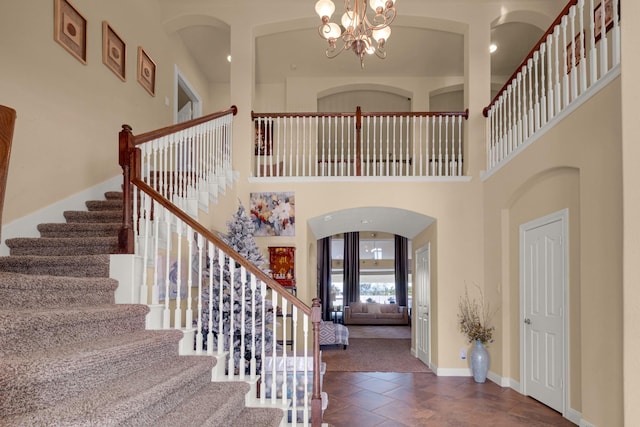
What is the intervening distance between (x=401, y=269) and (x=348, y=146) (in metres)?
9.02

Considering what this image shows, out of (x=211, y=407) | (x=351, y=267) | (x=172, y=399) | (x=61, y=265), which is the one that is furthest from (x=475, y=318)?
(x=351, y=267)

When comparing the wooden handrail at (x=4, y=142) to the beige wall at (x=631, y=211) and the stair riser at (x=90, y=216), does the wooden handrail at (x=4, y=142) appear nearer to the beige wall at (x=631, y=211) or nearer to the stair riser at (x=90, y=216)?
the stair riser at (x=90, y=216)

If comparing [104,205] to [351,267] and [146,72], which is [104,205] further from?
[351,267]

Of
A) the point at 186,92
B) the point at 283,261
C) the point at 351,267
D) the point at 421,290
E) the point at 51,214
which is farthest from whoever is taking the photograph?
the point at 351,267

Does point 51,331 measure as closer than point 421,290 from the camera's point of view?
Yes

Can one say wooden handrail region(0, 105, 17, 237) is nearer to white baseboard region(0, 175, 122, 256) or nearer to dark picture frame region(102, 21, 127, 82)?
white baseboard region(0, 175, 122, 256)

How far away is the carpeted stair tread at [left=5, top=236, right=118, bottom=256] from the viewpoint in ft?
12.6

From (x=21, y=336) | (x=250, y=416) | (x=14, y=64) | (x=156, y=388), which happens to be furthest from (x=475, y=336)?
(x=14, y=64)

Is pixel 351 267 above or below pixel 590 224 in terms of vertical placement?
below

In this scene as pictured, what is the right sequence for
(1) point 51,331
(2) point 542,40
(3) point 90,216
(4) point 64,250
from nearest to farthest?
(1) point 51,331
(4) point 64,250
(3) point 90,216
(2) point 542,40

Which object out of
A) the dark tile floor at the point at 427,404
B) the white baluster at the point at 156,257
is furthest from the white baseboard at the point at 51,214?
the dark tile floor at the point at 427,404

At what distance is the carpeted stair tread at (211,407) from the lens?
2635mm

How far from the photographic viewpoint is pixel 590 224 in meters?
3.96

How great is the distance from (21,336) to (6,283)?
47cm
